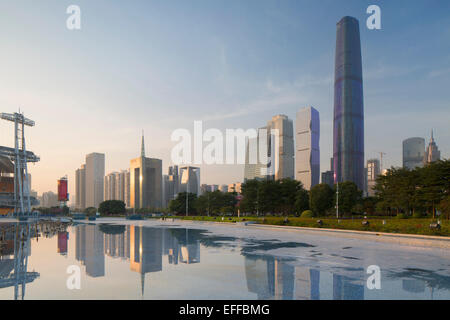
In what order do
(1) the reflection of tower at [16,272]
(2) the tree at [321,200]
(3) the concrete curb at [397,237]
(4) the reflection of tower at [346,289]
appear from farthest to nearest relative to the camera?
(2) the tree at [321,200] < (3) the concrete curb at [397,237] < (1) the reflection of tower at [16,272] < (4) the reflection of tower at [346,289]

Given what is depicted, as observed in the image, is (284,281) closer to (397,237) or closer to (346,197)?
(397,237)

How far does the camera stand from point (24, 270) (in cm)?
1352

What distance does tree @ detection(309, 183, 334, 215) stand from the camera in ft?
215

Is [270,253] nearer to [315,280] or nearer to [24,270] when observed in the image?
[315,280]

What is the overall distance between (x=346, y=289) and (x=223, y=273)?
17.2 ft

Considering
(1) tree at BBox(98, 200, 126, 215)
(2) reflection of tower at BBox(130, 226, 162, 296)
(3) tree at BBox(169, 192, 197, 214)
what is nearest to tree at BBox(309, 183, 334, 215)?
(3) tree at BBox(169, 192, 197, 214)

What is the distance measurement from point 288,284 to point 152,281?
553 cm

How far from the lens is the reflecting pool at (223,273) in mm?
10171

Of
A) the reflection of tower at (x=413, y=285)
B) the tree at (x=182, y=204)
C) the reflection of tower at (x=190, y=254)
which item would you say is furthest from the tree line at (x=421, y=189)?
the tree at (x=182, y=204)

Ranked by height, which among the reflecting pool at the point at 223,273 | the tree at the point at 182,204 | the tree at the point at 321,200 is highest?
the reflecting pool at the point at 223,273

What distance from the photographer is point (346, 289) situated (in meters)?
10.6

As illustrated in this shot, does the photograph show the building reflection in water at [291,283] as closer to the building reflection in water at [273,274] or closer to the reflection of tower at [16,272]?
the building reflection in water at [273,274]

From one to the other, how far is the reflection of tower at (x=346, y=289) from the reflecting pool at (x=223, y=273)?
0.11 feet
